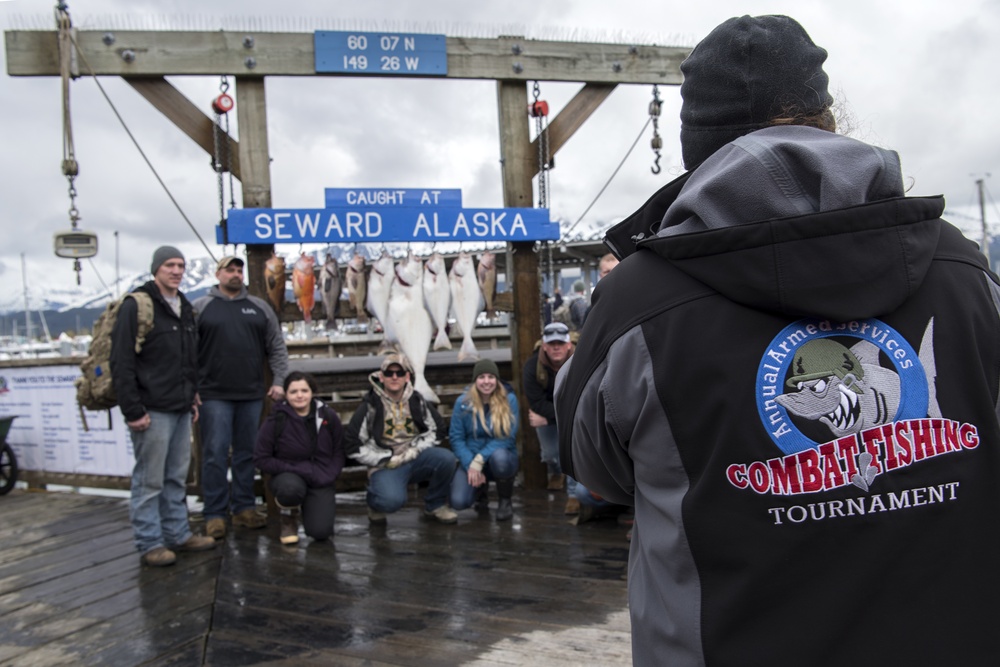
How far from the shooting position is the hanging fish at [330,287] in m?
5.40

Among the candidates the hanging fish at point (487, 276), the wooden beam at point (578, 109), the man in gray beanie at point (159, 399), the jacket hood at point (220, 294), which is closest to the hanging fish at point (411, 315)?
the hanging fish at point (487, 276)

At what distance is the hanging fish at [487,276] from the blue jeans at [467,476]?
124 cm

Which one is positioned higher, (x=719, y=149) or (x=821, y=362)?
(x=719, y=149)

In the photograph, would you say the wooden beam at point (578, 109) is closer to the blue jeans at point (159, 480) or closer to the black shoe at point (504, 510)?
the black shoe at point (504, 510)

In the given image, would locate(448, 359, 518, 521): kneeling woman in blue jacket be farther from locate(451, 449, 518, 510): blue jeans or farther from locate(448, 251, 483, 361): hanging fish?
locate(448, 251, 483, 361): hanging fish

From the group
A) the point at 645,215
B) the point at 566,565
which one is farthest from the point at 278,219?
the point at 645,215

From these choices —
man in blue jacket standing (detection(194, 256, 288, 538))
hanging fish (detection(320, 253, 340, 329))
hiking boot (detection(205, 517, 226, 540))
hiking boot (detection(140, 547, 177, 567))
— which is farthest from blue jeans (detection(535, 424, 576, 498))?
hiking boot (detection(140, 547, 177, 567))

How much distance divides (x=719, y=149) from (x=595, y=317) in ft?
1.09

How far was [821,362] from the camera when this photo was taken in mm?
1025

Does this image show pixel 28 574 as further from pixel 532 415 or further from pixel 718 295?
pixel 718 295

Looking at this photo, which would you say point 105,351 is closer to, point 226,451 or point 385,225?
point 226,451

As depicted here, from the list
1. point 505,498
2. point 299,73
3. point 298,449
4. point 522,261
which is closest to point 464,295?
point 522,261

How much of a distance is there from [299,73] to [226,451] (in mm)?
2735

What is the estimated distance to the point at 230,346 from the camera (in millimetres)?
4969
